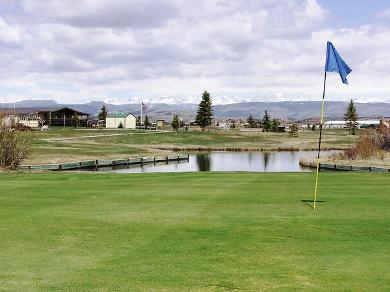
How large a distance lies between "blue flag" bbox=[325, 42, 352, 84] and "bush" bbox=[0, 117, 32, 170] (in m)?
33.2

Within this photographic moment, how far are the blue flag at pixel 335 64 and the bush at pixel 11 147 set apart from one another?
33.2 meters

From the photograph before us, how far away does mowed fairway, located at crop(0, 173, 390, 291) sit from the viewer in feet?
34.2

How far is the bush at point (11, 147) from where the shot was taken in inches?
1782

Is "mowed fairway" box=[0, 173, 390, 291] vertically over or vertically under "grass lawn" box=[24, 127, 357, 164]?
over

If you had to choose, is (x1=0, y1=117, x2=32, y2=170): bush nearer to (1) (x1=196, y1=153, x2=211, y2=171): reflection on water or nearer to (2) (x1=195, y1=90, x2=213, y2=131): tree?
(1) (x1=196, y1=153, x2=211, y2=171): reflection on water

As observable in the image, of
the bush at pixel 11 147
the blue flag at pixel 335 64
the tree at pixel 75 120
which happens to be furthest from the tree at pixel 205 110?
the blue flag at pixel 335 64

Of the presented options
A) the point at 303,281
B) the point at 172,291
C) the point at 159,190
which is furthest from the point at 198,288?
the point at 159,190

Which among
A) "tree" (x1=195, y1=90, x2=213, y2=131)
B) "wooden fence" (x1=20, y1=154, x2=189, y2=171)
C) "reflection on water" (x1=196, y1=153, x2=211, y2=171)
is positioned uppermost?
"tree" (x1=195, y1=90, x2=213, y2=131)

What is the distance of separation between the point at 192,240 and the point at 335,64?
29.9 ft

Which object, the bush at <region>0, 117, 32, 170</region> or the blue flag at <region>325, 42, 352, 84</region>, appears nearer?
the blue flag at <region>325, 42, 352, 84</region>

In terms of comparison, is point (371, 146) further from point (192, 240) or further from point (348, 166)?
point (192, 240)

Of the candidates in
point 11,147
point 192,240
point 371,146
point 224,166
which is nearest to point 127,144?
point 224,166

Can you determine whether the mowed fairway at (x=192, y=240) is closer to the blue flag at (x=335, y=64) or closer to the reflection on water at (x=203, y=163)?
the blue flag at (x=335, y=64)

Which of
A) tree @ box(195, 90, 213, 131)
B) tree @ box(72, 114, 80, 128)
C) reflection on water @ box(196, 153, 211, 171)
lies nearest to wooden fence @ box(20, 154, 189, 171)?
Answer: reflection on water @ box(196, 153, 211, 171)
